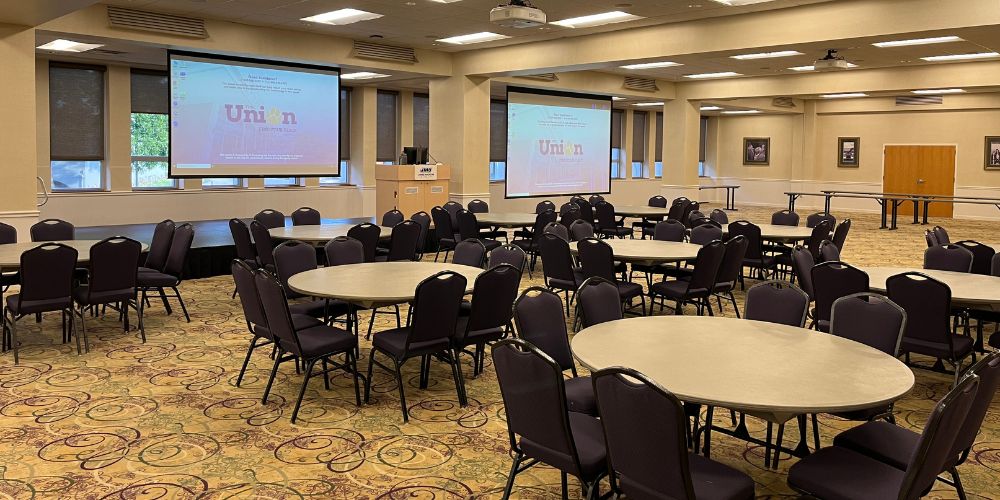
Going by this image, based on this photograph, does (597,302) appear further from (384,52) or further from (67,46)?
(67,46)

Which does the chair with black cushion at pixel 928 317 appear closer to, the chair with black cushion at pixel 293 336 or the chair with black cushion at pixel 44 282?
the chair with black cushion at pixel 293 336

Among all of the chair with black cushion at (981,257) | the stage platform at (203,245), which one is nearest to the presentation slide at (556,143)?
the stage platform at (203,245)

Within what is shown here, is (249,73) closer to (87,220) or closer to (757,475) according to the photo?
(87,220)

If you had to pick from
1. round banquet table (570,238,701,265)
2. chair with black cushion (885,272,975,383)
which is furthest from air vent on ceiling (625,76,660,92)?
chair with black cushion (885,272,975,383)

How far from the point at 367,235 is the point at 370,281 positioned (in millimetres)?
2900

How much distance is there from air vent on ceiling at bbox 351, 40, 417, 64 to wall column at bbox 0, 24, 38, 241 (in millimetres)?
4867

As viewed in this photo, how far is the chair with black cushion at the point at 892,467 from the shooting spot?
8.69ft

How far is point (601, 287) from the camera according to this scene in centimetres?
470

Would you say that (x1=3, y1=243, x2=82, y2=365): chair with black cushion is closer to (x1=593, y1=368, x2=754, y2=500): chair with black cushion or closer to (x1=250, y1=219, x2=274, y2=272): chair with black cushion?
(x1=250, y1=219, x2=274, y2=272): chair with black cushion

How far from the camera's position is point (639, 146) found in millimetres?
25594

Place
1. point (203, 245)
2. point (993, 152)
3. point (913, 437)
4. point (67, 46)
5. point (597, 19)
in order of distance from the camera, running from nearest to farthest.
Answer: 1. point (913, 437)
2. point (203, 245)
3. point (597, 19)
4. point (67, 46)
5. point (993, 152)

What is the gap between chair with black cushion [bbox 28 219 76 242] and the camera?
808 centimetres

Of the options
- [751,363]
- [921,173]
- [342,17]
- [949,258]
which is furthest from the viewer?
[921,173]

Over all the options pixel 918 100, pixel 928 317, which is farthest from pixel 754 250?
pixel 918 100
